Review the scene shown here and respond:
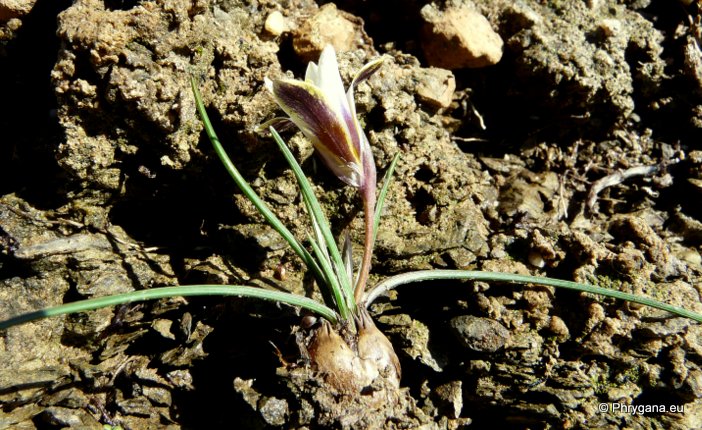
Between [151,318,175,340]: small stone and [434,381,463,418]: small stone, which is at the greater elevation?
[151,318,175,340]: small stone

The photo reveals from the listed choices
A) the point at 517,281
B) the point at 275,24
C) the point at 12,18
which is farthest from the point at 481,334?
the point at 12,18

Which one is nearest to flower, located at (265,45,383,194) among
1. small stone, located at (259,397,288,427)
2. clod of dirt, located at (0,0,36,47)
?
small stone, located at (259,397,288,427)

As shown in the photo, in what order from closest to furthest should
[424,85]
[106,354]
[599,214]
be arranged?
1. [106,354]
2. [424,85]
3. [599,214]

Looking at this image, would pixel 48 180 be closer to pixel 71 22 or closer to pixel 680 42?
pixel 71 22

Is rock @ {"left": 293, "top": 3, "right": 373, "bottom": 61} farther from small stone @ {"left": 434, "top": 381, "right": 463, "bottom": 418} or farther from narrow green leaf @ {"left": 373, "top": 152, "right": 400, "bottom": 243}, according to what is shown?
small stone @ {"left": 434, "top": 381, "right": 463, "bottom": 418}

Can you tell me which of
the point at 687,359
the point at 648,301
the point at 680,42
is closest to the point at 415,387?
the point at 648,301

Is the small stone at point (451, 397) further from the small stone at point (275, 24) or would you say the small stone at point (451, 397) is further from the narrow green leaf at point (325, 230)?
the small stone at point (275, 24)
